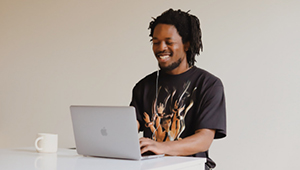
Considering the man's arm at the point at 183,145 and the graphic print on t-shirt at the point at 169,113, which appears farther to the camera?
the graphic print on t-shirt at the point at 169,113

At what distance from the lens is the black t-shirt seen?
193cm

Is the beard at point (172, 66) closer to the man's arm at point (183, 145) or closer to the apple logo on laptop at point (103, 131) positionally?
the man's arm at point (183, 145)

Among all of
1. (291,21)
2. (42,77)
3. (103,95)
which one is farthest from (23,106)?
(291,21)

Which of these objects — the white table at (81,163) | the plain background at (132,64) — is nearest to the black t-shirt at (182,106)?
the white table at (81,163)

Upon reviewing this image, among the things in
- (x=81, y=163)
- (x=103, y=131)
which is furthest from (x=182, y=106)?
(x=81, y=163)

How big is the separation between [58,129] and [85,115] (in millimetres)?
2351

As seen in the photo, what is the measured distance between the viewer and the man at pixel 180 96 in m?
1.91

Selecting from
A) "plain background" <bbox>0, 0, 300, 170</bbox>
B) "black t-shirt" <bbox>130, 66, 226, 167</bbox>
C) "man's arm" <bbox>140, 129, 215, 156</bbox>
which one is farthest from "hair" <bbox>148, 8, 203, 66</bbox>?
"plain background" <bbox>0, 0, 300, 170</bbox>

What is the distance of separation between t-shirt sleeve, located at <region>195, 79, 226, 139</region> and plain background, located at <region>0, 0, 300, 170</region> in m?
1.19

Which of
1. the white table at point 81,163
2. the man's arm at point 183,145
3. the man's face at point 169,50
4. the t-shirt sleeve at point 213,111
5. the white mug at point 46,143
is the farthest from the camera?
the man's face at point 169,50

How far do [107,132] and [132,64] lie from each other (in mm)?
2070

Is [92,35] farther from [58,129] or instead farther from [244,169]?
[244,169]

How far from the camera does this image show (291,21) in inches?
120

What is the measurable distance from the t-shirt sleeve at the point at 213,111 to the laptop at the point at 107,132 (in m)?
0.47
